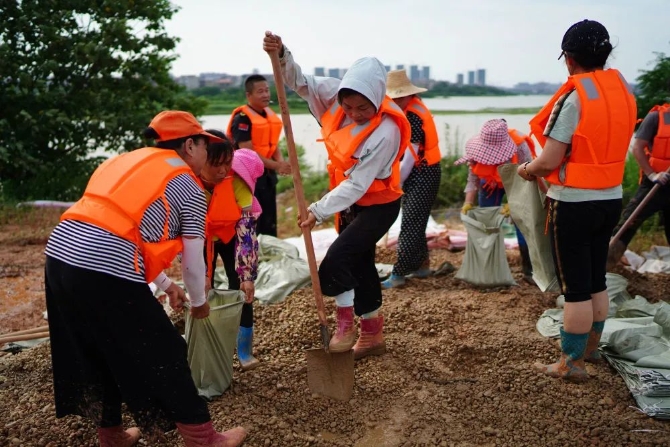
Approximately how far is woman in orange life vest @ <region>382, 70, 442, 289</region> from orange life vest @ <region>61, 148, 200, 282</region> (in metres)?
2.83

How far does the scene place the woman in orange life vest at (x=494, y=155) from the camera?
4.80m

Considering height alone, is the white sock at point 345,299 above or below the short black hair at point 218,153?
below

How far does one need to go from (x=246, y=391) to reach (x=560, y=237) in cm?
177

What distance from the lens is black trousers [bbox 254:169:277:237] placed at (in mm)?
5527

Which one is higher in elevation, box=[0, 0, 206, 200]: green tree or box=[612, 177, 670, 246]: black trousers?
box=[0, 0, 206, 200]: green tree

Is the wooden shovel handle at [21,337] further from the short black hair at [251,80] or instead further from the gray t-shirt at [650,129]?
the gray t-shirt at [650,129]

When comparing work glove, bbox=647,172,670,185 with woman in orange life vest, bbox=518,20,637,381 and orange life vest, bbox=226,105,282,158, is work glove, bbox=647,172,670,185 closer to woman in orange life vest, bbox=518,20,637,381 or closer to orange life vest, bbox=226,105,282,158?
woman in orange life vest, bbox=518,20,637,381

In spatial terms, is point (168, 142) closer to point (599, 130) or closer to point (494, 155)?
point (599, 130)

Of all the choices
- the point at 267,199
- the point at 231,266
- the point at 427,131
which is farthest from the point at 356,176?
the point at 267,199

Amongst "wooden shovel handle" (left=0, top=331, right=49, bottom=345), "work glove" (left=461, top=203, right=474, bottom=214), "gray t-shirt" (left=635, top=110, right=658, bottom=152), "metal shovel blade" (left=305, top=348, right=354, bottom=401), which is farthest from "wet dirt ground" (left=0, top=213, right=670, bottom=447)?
"gray t-shirt" (left=635, top=110, right=658, bottom=152)

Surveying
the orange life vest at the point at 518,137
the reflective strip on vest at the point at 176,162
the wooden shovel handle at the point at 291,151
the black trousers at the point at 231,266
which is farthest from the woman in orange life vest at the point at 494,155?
the reflective strip on vest at the point at 176,162

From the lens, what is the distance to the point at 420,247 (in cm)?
520

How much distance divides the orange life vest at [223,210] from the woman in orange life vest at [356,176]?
0.34 metres

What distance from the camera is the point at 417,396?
3268 mm
